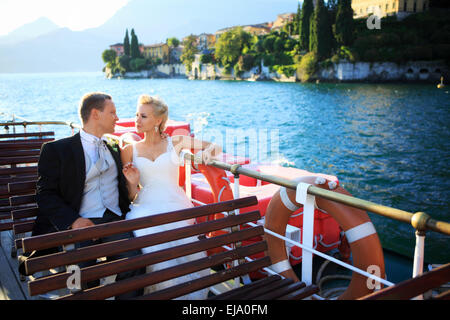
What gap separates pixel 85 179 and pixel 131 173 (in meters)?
0.32

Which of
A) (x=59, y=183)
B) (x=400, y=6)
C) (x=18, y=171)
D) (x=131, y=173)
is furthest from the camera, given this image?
(x=400, y=6)

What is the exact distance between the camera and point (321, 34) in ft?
206

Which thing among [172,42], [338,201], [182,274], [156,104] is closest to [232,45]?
[172,42]

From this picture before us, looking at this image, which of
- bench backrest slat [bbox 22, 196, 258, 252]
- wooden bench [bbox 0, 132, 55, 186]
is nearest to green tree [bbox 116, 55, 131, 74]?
wooden bench [bbox 0, 132, 55, 186]

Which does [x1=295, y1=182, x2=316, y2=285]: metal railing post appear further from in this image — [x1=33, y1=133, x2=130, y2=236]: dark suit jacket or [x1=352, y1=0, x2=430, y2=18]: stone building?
[x1=352, y1=0, x2=430, y2=18]: stone building

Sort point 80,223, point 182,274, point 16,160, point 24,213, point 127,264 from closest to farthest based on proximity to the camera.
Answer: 1. point 127,264
2. point 182,274
3. point 80,223
4. point 24,213
5. point 16,160

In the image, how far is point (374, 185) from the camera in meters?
13.0

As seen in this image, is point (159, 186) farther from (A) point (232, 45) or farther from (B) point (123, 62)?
(B) point (123, 62)

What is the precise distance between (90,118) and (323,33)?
6550cm

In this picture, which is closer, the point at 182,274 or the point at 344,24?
the point at 182,274

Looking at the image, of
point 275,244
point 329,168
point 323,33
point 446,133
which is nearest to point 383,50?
point 323,33

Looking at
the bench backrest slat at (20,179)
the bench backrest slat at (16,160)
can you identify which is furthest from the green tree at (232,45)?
the bench backrest slat at (20,179)

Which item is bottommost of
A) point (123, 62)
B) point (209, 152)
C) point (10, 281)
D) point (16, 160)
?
point (10, 281)

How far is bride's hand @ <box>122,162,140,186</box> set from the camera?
8.89 ft
